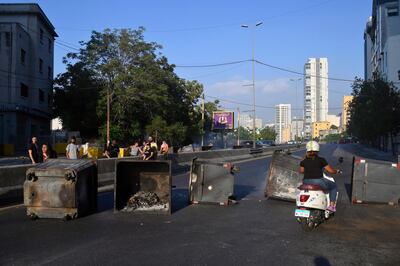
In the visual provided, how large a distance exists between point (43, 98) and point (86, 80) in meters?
7.43

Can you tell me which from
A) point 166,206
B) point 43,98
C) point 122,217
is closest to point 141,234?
point 122,217

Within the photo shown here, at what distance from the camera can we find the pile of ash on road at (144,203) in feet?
34.6

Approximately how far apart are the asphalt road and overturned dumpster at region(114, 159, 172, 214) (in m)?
0.49

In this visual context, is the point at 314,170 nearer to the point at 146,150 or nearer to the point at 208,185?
the point at 208,185

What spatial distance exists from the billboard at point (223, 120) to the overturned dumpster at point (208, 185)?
63.3m

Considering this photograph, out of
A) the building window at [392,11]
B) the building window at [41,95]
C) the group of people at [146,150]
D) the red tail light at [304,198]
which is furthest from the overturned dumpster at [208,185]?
the building window at [392,11]

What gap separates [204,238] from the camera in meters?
7.63

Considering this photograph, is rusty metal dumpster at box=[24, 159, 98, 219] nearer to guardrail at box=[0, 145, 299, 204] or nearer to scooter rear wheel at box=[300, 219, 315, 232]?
guardrail at box=[0, 145, 299, 204]

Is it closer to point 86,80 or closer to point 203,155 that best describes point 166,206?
point 203,155

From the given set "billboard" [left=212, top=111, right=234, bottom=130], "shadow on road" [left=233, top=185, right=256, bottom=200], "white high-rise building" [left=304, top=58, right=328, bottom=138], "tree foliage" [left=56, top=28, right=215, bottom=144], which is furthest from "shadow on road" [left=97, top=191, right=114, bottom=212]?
"billboard" [left=212, top=111, right=234, bottom=130]

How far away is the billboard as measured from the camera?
7512cm

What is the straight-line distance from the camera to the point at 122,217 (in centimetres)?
969

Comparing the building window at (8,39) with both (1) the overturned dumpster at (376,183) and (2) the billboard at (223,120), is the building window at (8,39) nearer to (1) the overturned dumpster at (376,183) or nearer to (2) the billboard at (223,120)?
(2) the billboard at (223,120)

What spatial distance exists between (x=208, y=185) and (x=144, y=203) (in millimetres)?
1856
